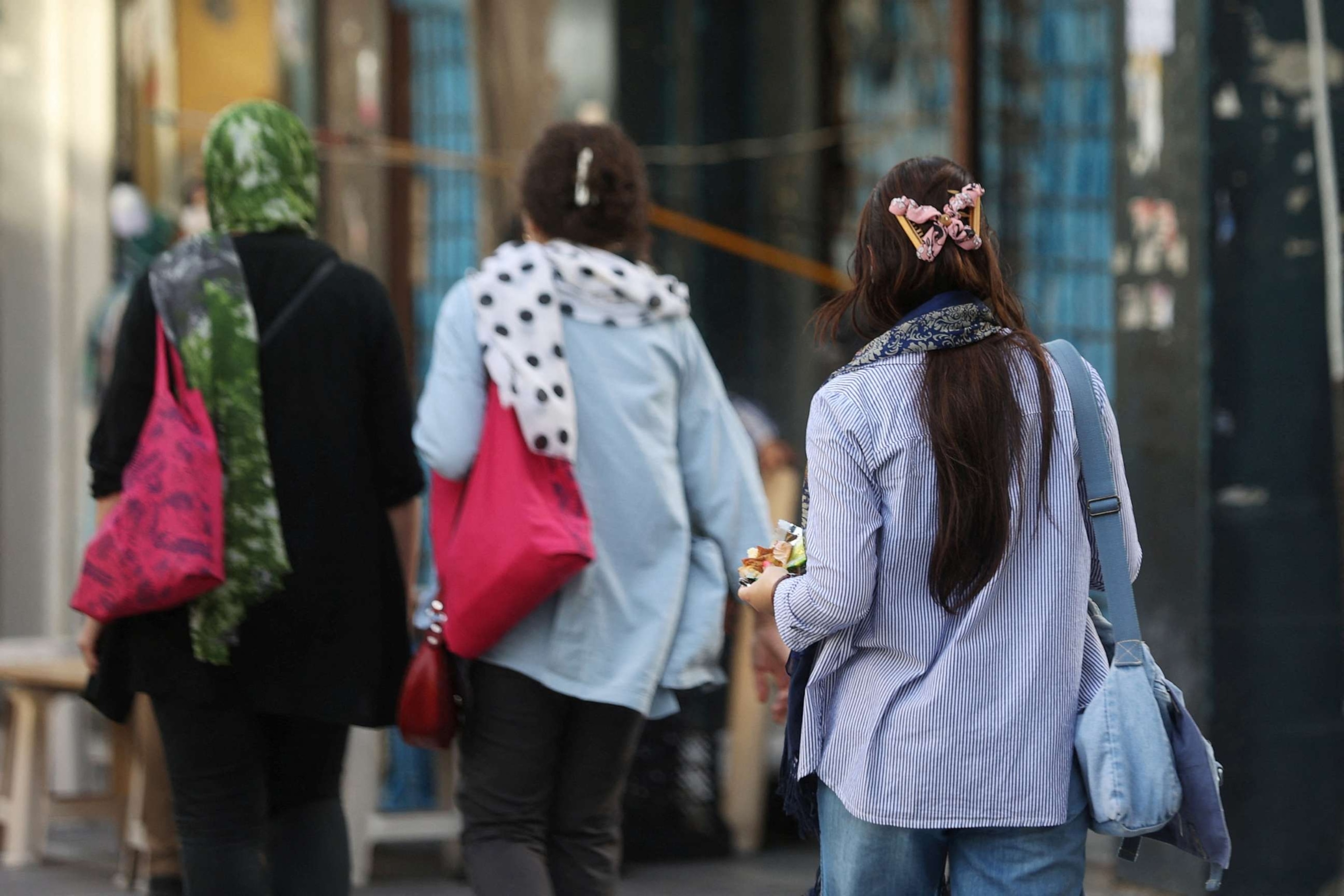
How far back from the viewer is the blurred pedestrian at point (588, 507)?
123 inches

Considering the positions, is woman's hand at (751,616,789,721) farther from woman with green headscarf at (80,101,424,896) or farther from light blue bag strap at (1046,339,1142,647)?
light blue bag strap at (1046,339,1142,647)

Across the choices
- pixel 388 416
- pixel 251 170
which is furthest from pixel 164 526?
pixel 251 170

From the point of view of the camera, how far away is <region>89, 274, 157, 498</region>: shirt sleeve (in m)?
3.08

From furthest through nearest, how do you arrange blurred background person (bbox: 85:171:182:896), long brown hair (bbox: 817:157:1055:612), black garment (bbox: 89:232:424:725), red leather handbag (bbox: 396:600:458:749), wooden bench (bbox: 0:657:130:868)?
blurred background person (bbox: 85:171:182:896) < wooden bench (bbox: 0:657:130:868) < red leather handbag (bbox: 396:600:458:749) < black garment (bbox: 89:232:424:725) < long brown hair (bbox: 817:157:1055:612)

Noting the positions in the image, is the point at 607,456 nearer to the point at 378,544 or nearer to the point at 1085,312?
the point at 378,544

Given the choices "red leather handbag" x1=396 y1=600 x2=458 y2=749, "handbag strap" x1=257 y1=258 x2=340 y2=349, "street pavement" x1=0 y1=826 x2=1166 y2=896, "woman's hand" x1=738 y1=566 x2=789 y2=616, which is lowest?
"street pavement" x1=0 y1=826 x2=1166 y2=896

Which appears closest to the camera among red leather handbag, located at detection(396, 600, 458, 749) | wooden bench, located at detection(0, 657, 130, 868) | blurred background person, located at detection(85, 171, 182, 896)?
red leather handbag, located at detection(396, 600, 458, 749)

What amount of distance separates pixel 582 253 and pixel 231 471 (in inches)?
30.6

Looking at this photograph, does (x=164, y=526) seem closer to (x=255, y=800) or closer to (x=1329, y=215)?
(x=255, y=800)

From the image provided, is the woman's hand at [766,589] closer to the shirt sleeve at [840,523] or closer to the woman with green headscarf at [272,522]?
the shirt sleeve at [840,523]

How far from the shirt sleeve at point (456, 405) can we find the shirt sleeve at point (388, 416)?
0.04 m

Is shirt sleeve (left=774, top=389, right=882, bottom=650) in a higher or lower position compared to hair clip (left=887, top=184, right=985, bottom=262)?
lower

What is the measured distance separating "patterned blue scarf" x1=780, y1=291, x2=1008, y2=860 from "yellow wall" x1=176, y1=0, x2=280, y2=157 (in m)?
4.76

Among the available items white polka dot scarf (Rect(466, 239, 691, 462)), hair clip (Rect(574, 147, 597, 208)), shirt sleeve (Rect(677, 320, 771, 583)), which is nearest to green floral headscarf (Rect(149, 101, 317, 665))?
white polka dot scarf (Rect(466, 239, 691, 462))
